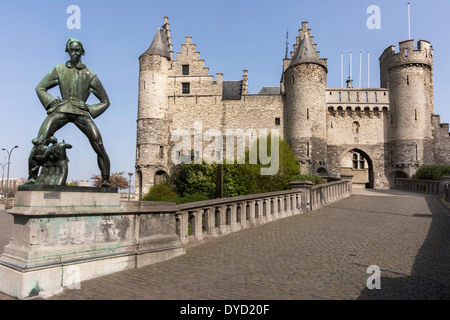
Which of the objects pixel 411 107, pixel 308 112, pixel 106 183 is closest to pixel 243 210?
pixel 106 183

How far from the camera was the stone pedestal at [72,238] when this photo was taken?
3926 mm

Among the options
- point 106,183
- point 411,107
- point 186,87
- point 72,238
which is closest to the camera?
point 72,238

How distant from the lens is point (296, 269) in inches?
190

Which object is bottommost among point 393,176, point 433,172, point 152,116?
point 393,176

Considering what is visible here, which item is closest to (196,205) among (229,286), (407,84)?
(229,286)

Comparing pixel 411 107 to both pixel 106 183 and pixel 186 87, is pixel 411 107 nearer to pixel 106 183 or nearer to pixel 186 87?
pixel 186 87

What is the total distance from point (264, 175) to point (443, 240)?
42.1ft

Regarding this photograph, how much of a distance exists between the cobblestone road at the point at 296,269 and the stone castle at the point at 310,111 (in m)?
26.8

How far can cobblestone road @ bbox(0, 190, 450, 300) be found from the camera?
3.88 meters

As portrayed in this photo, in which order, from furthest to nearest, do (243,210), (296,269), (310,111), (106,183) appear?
(310,111), (243,210), (106,183), (296,269)

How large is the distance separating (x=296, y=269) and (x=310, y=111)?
30918 mm

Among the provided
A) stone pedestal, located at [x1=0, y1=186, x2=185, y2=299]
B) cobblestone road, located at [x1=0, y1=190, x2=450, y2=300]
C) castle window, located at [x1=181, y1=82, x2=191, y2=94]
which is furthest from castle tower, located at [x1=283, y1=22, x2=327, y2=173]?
stone pedestal, located at [x1=0, y1=186, x2=185, y2=299]

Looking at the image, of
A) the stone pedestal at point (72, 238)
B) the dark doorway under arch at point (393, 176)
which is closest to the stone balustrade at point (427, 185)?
the dark doorway under arch at point (393, 176)
